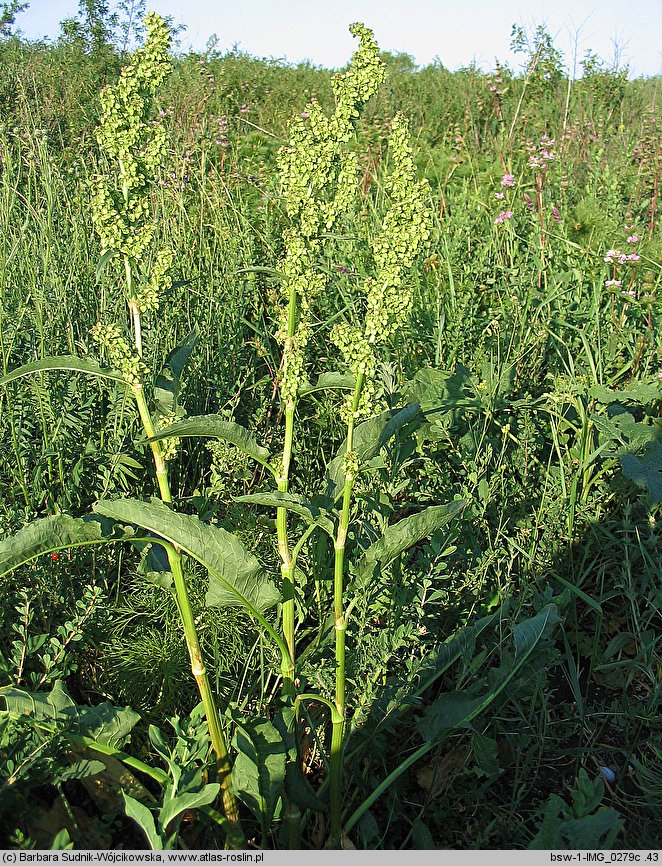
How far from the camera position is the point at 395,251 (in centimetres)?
140

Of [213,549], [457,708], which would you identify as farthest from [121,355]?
[457,708]

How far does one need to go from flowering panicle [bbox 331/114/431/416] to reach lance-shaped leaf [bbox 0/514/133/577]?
59cm

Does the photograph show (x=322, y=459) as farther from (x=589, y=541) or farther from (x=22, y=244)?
(x=22, y=244)

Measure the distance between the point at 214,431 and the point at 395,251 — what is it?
0.50 m

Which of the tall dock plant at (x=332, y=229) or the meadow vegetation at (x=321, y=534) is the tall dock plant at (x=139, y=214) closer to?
the meadow vegetation at (x=321, y=534)

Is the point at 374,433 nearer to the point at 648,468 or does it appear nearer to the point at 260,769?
the point at 260,769

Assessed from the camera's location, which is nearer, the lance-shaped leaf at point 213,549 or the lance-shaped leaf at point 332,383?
the lance-shaped leaf at point 213,549

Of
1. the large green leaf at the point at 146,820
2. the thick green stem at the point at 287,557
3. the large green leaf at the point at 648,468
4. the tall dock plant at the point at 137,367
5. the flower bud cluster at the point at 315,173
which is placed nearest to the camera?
the large green leaf at the point at 146,820

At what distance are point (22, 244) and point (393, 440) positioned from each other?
208 cm

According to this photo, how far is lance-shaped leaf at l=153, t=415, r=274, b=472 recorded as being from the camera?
129 centimetres

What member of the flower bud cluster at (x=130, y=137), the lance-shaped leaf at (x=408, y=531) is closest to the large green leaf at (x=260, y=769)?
the lance-shaped leaf at (x=408, y=531)

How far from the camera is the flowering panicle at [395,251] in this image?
1382 mm

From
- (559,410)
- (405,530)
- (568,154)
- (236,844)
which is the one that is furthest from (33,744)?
(568,154)

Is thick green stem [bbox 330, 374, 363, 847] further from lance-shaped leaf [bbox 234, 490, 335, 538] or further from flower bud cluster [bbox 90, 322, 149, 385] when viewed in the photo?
flower bud cluster [bbox 90, 322, 149, 385]
